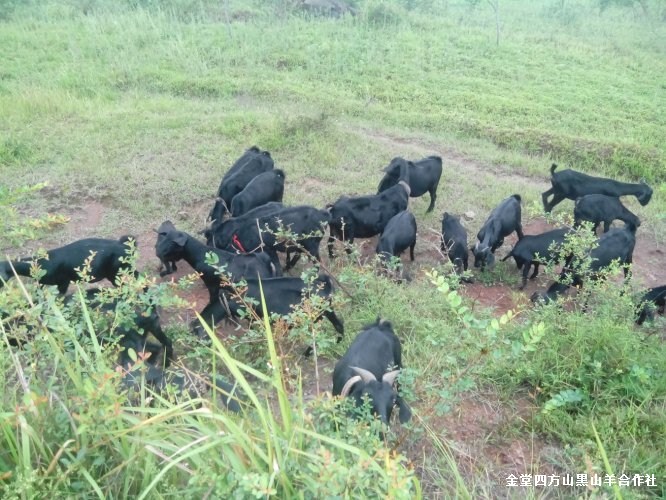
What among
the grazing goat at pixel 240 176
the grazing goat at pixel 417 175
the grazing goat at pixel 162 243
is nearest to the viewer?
the grazing goat at pixel 162 243

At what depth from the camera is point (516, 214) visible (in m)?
7.43

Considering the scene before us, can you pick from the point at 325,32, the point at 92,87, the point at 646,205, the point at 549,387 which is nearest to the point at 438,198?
the point at 646,205

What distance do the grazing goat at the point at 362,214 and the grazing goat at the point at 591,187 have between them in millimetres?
2550

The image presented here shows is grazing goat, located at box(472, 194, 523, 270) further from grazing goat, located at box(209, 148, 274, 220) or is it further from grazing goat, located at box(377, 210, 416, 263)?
grazing goat, located at box(209, 148, 274, 220)

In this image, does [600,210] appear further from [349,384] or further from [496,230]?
[349,384]

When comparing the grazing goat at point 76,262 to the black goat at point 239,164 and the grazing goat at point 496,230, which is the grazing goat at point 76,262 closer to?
the black goat at point 239,164

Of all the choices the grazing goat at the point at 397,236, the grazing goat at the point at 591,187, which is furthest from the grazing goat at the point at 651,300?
the grazing goat at the point at 397,236

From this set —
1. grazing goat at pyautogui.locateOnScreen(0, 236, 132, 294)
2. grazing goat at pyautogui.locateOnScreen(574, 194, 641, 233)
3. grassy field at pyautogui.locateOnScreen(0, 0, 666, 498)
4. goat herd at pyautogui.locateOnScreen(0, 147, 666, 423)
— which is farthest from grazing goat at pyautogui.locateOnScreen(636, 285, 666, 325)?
grazing goat at pyautogui.locateOnScreen(0, 236, 132, 294)

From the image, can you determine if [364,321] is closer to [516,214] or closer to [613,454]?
[613,454]

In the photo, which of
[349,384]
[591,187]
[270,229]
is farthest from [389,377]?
[591,187]

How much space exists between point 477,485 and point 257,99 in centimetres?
1068

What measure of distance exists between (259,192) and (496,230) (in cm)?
305

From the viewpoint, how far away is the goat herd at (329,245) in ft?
14.8

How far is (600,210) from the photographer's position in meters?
7.79
